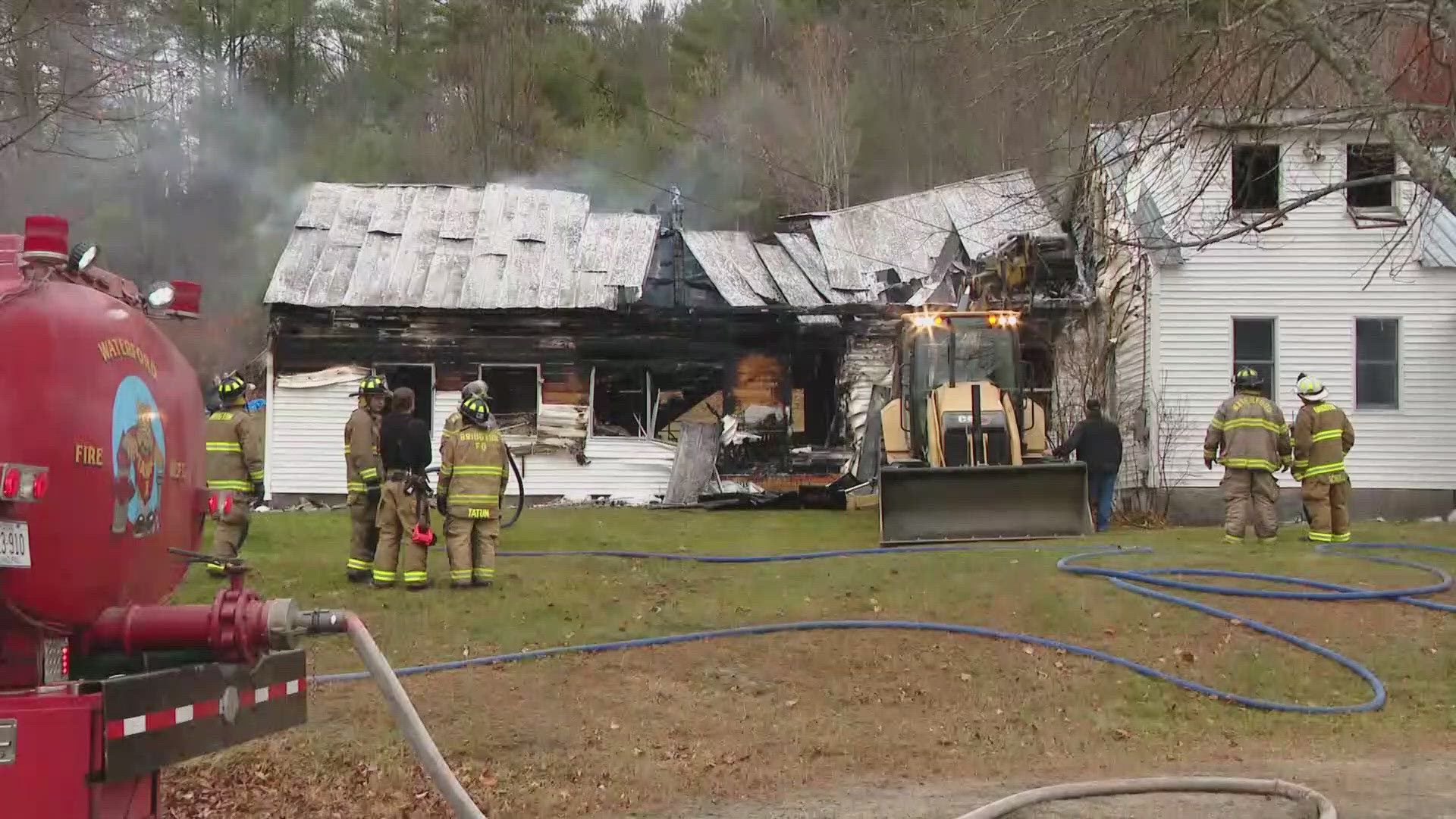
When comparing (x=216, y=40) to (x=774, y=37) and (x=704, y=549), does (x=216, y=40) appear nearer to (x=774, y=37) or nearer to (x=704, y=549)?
(x=774, y=37)

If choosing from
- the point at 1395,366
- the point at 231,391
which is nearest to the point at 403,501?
the point at 231,391

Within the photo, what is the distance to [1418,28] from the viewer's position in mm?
10461

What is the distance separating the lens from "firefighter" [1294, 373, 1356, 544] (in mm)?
12500

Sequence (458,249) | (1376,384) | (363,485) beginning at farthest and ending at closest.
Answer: (458,249) → (1376,384) → (363,485)

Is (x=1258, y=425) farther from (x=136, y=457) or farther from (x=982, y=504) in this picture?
(x=136, y=457)

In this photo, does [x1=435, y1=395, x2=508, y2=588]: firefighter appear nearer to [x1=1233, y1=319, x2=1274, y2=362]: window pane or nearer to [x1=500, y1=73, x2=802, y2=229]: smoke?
[x1=1233, y1=319, x2=1274, y2=362]: window pane

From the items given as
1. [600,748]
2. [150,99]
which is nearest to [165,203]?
[150,99]

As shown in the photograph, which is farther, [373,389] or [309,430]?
[309,430]

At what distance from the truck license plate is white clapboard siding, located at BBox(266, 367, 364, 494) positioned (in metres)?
16.2

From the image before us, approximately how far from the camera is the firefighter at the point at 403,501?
10.0 metres

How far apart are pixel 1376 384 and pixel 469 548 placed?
1391cm

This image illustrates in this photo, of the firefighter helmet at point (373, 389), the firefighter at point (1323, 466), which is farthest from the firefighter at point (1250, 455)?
the firefighter helmet at point (373, 389)

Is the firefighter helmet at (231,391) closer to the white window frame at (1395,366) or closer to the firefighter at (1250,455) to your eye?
the firefighter at (1250,455)

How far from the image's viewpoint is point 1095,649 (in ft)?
27.6
